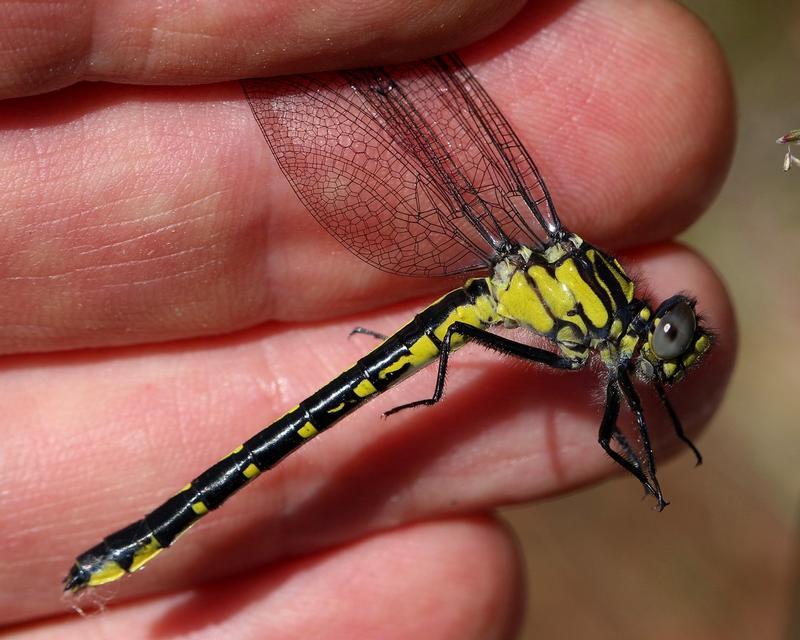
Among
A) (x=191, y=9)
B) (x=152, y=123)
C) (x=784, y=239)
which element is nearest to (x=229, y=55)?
(x=191, y=9)

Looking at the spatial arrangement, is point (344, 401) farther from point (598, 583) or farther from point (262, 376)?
point (598, 583)

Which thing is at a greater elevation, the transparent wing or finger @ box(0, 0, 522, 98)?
finger @ box(0, 0, 522, 98)

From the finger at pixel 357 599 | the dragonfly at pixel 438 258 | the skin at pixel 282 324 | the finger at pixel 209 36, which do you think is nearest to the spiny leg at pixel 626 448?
the dragonfly at pixel 438 258

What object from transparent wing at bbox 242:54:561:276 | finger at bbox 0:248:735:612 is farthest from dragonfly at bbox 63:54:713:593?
finger at bbox 0:248:735:612

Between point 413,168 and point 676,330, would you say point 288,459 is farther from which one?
point 676,330

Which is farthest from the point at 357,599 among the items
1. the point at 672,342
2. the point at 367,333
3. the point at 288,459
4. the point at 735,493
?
the point at 735,493

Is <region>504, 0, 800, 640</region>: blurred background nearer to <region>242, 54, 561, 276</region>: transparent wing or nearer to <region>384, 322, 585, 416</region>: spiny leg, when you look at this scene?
<region>384, 322, 585, 416</region>: spiny leg

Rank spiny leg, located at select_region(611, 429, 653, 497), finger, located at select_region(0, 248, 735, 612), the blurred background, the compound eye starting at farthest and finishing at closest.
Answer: the blurred background → finger, located at select_region(0, 248, 735, 612) → spiny leg, located at select_region(611, 429, 653, 497) → the compound eye
